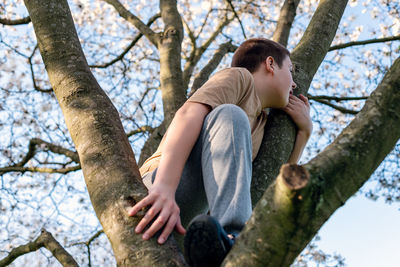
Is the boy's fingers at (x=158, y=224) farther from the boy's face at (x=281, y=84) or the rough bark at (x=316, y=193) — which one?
the boy's face at (x=281, y=84)

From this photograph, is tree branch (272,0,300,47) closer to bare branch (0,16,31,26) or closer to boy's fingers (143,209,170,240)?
boy's fingers (143,209,170,240)

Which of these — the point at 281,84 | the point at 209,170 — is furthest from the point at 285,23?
the point at 209,170

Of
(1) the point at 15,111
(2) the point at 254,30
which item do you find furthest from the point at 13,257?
(2) the point at 254,30

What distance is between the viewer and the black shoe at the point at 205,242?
1117 millimetres

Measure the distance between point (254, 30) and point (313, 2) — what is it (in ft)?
3.99

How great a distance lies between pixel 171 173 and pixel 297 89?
1.16 metres

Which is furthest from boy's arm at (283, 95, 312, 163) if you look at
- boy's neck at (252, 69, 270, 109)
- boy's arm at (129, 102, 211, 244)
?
boy's arm at (129, 102, 211, 244)

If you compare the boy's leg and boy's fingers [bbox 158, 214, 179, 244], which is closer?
boy's fingers [bbox 158, 214, 179, 244]

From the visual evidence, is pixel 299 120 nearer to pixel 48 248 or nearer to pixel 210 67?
pixel 48 248

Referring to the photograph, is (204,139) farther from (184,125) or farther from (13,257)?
(13,257)

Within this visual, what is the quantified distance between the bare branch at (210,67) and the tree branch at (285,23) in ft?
3.44

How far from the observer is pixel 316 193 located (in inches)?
37.6

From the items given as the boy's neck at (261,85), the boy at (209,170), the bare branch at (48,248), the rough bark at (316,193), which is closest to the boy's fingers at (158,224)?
the boy at (209,170)

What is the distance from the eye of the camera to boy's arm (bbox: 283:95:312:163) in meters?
2.16
